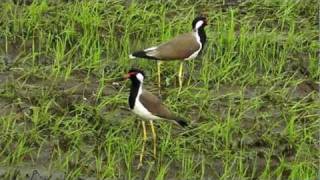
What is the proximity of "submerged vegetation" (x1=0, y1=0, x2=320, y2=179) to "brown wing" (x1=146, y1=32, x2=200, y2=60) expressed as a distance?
0.31 m

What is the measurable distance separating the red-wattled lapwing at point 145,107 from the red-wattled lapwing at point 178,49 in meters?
0.58

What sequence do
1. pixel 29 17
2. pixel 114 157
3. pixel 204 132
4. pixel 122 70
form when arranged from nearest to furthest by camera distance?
pixel 114 157, pixel 204 132, pixel 122 70, pixel 29 17

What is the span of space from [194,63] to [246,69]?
18.5 inches

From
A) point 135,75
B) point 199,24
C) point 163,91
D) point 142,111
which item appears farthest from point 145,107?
point 199,24

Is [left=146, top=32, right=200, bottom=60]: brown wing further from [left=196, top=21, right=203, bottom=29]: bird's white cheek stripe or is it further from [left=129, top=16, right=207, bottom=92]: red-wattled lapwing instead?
[left=196, top=21, right=203, bottom=29]: bird's white cheek stripe

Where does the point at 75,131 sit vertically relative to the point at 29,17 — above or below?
below

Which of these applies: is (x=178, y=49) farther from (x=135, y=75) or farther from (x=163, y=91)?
(x=135, y=75)

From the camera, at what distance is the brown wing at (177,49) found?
22.0 ft

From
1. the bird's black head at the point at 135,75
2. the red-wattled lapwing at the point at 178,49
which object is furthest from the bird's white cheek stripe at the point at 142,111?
the red-wattled lapwing at the point at 178,49

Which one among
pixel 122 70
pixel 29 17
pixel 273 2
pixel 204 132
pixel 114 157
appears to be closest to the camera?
pixel 114 157

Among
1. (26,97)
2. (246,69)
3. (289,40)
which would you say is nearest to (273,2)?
(289,40)

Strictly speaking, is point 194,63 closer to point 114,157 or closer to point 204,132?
point 204,132

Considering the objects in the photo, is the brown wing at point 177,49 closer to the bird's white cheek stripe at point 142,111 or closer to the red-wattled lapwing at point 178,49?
the red-wattled lapwing at point 178,49

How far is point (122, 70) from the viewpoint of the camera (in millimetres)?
7086
